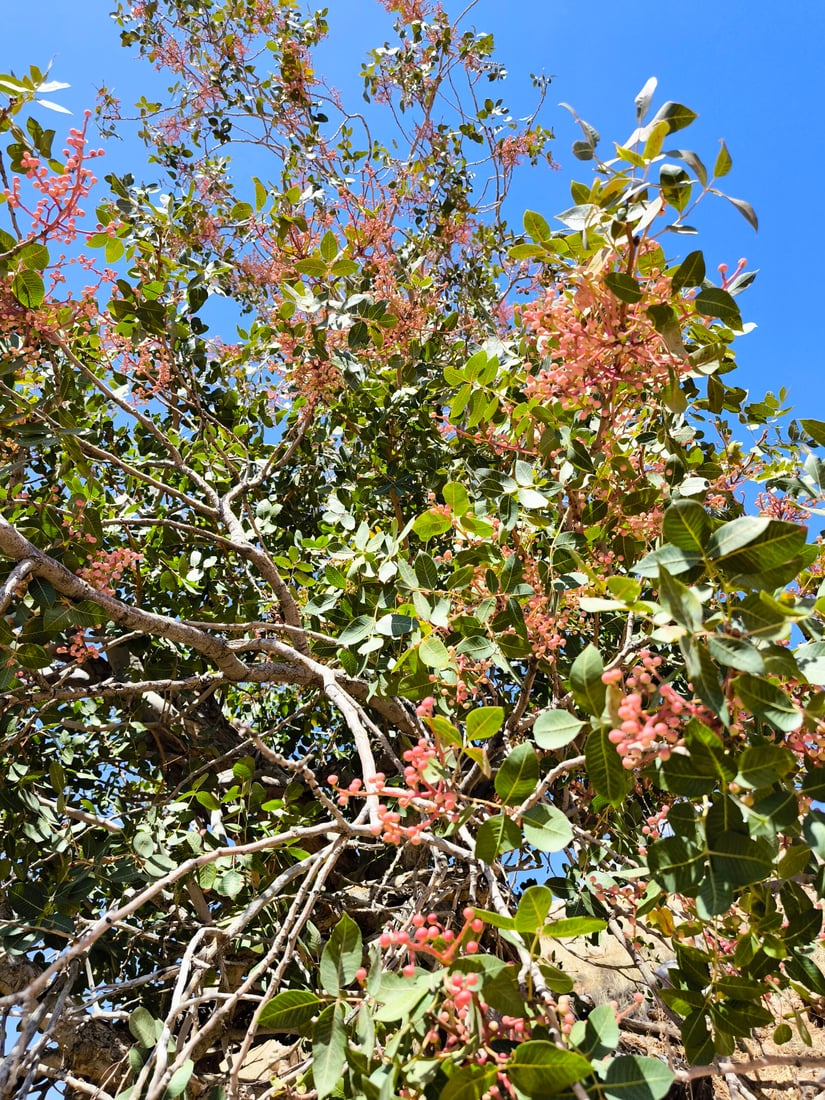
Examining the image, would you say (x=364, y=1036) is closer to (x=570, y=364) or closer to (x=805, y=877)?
(x=805, y=877)

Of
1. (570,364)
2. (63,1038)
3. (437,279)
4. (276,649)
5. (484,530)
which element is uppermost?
(437,279)

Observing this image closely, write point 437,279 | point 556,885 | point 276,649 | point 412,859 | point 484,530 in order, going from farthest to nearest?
point 437,279
point 412,859
point 276,649
point 556,885
point 484,530

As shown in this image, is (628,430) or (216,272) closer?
(628,430)

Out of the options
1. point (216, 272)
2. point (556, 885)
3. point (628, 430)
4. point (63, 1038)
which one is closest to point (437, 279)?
point (216, 272)

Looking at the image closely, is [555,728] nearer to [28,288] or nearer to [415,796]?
[415,796]

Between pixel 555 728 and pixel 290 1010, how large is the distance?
1.92 ft

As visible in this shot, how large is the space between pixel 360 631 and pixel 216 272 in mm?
1846

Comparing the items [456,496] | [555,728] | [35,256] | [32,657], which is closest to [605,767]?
[555,728]

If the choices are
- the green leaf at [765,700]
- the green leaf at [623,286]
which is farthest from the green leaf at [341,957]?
the green leaf at [623,286]

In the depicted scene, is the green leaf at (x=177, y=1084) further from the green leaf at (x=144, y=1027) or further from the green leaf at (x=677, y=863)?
the green leaf at (x=677, y=863)

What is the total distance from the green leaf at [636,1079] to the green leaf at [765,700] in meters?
0.44

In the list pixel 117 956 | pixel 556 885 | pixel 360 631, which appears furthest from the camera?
pixel 117 956

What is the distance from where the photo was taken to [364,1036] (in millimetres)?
1024

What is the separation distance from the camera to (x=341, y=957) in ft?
3.69
